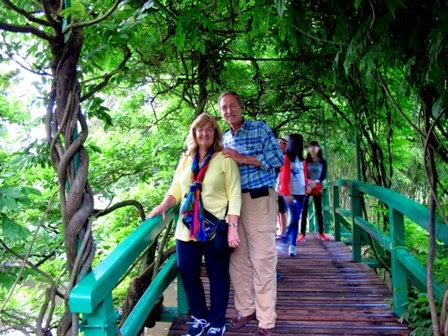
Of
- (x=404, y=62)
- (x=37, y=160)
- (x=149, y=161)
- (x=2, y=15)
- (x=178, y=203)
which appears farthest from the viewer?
(x=149, y=161)

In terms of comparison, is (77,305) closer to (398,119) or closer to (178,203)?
(178,203)

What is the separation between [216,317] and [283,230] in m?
2.96

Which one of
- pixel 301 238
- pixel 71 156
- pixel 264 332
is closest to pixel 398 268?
pixel 264 332

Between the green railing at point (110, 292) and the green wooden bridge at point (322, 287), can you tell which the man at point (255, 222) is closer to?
the green wooden bridge at point (322, 287)

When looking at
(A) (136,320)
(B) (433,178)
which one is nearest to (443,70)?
(B) (433,178)

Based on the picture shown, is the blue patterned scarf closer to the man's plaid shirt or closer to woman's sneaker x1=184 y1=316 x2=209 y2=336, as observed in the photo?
the man's plaid shirt

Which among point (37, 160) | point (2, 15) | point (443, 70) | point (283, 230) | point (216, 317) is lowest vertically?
point (283, 230)

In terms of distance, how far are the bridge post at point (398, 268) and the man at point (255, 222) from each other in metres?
0.85

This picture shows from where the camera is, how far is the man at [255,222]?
8.79ft

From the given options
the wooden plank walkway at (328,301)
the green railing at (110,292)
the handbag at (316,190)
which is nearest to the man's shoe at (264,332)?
the wooden plank walkway at (328,301)

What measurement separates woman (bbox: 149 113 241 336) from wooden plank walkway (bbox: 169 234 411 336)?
0.29m

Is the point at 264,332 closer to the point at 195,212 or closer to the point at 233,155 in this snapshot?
the point at 195,212

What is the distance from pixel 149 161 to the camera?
15.6ft

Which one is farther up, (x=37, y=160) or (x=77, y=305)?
(x=37, y=160)
